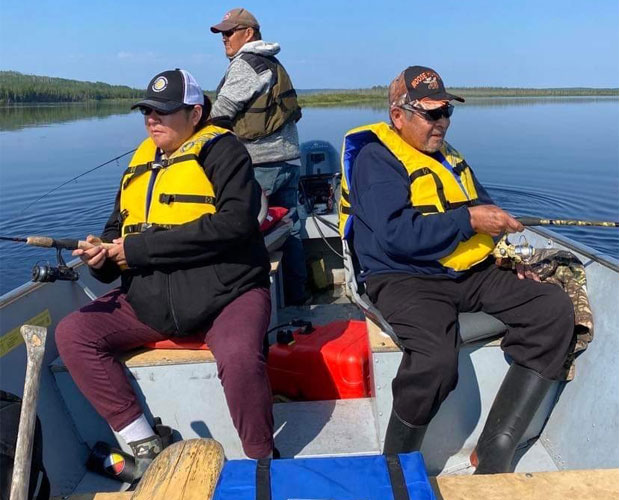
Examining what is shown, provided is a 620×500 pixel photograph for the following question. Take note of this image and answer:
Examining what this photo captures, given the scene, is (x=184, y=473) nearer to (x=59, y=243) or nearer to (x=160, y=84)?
(x=59, y=243)

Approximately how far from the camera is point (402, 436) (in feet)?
7.67

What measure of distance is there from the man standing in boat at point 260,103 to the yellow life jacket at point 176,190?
1.26 meters

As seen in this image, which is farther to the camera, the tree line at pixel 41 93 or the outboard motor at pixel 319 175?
the tree line at pixel 41 93

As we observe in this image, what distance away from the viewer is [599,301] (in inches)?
100

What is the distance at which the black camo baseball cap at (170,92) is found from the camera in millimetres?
2453

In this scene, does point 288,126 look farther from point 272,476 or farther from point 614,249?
point 614,249

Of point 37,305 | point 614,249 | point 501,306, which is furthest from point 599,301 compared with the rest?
point 614,249

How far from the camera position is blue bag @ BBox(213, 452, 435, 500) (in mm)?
1450

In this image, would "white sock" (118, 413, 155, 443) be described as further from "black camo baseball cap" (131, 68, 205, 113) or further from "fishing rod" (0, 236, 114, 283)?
"black camo baseball cap" (131, 68, 205, 113)

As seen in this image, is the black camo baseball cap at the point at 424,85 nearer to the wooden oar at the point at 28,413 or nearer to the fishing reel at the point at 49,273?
the fishing reel at the point at 49,273

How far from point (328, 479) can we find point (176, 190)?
1418 millimetres

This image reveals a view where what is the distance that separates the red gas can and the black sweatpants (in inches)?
15.8

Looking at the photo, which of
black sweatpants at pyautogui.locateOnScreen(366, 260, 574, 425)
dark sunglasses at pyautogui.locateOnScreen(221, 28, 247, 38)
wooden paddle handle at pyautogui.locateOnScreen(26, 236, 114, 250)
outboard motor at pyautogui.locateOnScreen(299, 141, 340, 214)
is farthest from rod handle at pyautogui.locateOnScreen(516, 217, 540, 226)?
outboard motor at pyautogui.locateOnScreen(299, 141, 340, 214)

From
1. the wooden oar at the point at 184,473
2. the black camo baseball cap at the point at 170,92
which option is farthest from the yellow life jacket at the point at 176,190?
the wooden oar at the point at 184,473
